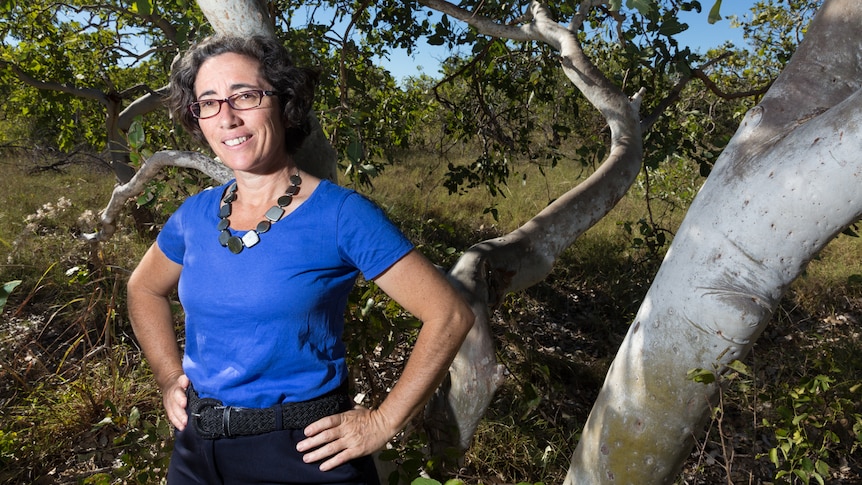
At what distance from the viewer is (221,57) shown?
1490mm

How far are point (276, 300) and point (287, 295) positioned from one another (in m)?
0.03

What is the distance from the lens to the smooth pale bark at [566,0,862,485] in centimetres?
126

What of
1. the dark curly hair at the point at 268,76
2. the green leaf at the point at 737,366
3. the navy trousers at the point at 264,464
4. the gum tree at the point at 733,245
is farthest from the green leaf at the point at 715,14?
the navy trousers at the point at 264,464

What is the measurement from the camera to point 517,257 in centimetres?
237

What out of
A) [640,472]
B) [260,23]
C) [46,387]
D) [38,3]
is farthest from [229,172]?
[38,3]

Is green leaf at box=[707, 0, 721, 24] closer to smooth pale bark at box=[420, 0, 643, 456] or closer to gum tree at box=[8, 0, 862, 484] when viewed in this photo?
gum tree at box=[8, 0, 862, 484]

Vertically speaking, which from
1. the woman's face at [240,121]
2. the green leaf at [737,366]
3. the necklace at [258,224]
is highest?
the woman's face at [240,121]

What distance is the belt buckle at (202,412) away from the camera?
4.71 ft

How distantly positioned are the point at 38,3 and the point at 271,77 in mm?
5636

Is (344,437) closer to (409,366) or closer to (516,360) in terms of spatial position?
(409,366)

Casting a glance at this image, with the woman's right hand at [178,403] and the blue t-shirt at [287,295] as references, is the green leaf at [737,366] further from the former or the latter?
the woman's right hand at [178,403]

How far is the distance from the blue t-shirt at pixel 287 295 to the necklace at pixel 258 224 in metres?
0.01

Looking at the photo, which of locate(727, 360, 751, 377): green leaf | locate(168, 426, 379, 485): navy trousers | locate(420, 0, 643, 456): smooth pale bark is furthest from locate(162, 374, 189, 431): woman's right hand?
locate(727, 360, 751, 377): green leaf

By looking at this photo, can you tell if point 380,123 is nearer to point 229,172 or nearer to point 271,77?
point 229,172
